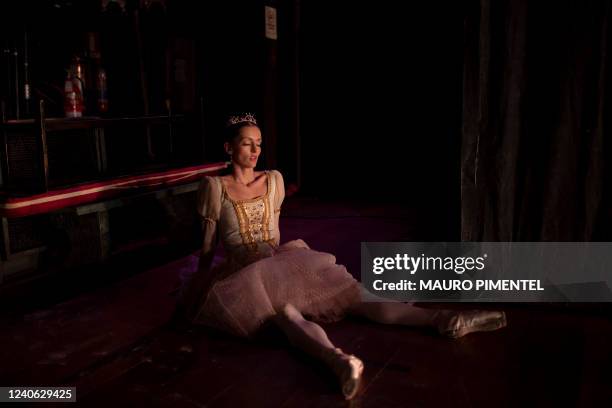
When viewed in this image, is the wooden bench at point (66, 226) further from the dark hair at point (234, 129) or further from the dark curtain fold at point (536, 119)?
the dark curtain fold at point (536, 119)

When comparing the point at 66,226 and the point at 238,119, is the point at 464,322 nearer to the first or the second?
the point at 238,119

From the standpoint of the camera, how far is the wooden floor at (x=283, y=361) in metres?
2.28

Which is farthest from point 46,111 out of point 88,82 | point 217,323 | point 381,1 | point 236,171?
point 381,1

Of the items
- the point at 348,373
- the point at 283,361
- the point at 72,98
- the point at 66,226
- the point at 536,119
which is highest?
the point at 72,98

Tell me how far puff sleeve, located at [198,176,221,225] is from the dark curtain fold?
1474mm

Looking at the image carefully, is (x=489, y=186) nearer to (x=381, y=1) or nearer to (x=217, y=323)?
(x=217, y=323)

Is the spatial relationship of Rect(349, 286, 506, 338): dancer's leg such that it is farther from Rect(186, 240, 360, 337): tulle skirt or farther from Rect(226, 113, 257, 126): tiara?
Rect(226, 113, 257, 126): tiara

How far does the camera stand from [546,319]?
304 cm

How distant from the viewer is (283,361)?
2.59 meters

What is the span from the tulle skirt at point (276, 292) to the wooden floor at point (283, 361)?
12 cm

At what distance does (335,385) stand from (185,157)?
3694mm

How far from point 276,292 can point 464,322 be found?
3.13ft

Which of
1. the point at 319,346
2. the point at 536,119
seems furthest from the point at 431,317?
the point at 536,119

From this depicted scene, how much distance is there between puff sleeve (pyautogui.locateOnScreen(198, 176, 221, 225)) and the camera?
2.99 metres
